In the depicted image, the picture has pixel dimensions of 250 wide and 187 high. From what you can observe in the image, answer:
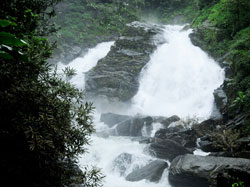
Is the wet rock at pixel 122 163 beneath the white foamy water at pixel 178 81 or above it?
beneath

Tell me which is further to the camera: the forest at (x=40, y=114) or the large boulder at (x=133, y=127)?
the large boulder at (x=133, y=127)

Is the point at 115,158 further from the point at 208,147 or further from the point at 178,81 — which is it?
→ the point at 178,81

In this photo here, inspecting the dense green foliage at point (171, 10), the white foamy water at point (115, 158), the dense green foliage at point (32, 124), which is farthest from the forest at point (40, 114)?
the dense green foliage at point (171, 10)

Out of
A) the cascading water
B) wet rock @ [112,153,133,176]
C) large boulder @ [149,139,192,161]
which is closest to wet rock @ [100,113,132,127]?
the cascading water

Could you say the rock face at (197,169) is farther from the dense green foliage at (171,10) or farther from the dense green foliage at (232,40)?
the dense green foliage at (171,10)

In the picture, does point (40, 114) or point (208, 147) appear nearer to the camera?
point (40, 114)

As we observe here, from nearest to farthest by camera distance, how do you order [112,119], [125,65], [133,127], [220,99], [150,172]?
[150,172], [220,99], [133,127], [112,119], [125,65]

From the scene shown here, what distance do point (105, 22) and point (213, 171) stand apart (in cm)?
3049

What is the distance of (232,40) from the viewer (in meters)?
19.9

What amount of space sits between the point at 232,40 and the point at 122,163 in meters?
15.3

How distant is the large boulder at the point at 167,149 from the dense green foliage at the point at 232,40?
3.05 meters

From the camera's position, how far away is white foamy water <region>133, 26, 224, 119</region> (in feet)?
62.7

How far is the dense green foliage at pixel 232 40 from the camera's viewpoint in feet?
41.7

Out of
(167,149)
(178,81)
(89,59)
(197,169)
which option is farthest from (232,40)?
(89,59)
